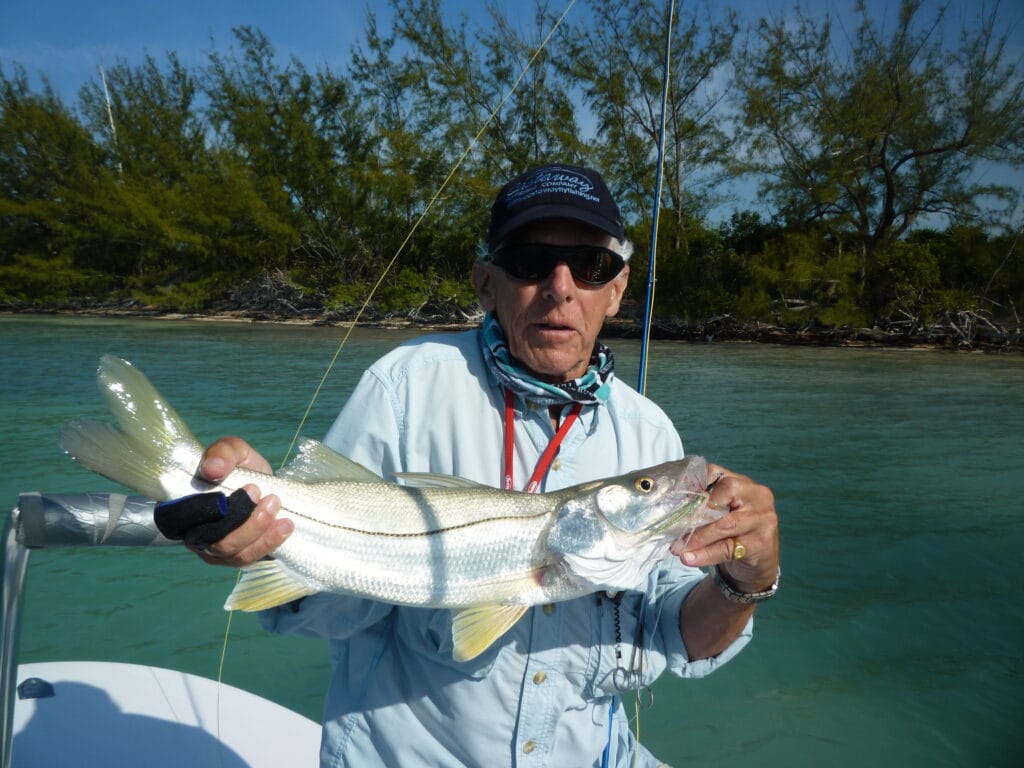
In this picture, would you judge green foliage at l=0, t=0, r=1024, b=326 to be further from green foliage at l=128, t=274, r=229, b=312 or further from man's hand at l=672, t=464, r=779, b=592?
man's hand at l=672, t=464, r=779, b=592

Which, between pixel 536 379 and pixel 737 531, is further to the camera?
pixel 536 379

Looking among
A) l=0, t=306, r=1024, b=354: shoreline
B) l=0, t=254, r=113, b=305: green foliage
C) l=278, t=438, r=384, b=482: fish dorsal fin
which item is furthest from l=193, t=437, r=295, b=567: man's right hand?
l=0, t=254, r=113, b=305: green foliage

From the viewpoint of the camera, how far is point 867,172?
25.1 m

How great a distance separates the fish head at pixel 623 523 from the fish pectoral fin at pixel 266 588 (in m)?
0.64

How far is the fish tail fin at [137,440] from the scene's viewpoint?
1.62 m

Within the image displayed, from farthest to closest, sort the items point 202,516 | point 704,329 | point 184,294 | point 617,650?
1. point 184,294
2. point 704,329
3. point 617,650
4. point 202,516

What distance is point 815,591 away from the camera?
4.98m

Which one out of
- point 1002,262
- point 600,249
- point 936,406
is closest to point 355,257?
point 1002,262

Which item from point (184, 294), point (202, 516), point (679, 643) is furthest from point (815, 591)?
point (184, 294)

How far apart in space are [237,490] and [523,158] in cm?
3426

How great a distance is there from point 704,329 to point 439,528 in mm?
24554

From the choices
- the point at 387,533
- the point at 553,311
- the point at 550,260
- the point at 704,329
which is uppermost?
the point at 550,260

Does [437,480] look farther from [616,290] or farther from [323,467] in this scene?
[616,290]

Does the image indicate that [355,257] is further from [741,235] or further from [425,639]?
[425,639]
